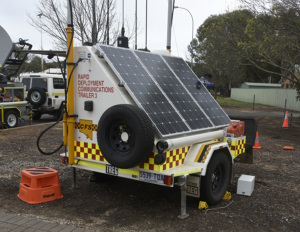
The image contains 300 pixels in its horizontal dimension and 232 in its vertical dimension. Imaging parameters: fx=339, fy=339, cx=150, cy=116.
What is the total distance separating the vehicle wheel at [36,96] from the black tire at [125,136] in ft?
39.6

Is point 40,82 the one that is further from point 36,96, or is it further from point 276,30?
point 276,30

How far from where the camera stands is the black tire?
4.19 meters

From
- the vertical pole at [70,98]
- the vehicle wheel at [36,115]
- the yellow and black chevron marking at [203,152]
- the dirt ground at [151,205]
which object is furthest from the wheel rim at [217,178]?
the vehicle wheel at [36,115]

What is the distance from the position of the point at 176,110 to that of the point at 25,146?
238 inches

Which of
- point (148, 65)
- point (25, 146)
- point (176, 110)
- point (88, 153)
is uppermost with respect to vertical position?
point (148, 65)

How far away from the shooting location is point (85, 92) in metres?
5.06

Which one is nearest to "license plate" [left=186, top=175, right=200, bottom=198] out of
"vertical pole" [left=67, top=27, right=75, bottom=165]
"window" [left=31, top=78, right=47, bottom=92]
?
"vertical pole" [left=67, top=27, right=75, bottom=165]

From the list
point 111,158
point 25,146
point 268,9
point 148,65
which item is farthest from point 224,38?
point 111,158

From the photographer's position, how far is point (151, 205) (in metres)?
5.21

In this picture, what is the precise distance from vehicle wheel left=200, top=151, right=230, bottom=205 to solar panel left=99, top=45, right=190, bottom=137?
703 millimetres

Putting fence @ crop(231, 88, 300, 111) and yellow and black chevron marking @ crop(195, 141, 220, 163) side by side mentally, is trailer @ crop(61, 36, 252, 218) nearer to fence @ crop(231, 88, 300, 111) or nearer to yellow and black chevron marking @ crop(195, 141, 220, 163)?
yellow and black chevron marking @ crop(195, 141, 220, 163)

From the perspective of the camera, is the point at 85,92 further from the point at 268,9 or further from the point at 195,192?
the point at 268,9

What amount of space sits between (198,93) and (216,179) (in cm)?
157

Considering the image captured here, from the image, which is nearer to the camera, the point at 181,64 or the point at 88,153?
the point at 88,153
